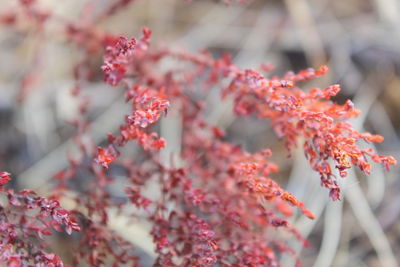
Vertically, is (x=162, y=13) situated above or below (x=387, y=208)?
above

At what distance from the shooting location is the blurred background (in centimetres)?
145

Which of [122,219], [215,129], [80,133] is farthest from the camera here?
[122,219]

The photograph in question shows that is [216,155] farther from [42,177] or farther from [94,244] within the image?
[42,177]

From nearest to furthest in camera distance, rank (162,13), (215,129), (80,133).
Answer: (215,129), (80,133), (162,13)

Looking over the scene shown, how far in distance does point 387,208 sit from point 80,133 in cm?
91

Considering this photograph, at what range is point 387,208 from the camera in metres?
1.46

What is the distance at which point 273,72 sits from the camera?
189cm

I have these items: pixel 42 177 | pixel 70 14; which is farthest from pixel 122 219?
pixel 70 14

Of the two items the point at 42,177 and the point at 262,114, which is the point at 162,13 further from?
the point at 262,114

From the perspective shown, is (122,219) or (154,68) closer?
(154,68)

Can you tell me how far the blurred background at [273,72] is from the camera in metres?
1.45

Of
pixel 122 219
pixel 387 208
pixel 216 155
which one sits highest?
pixel 216 155

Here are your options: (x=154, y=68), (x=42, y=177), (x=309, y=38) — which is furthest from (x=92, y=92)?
(x=309, y=38)

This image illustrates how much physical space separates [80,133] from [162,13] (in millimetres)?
969
